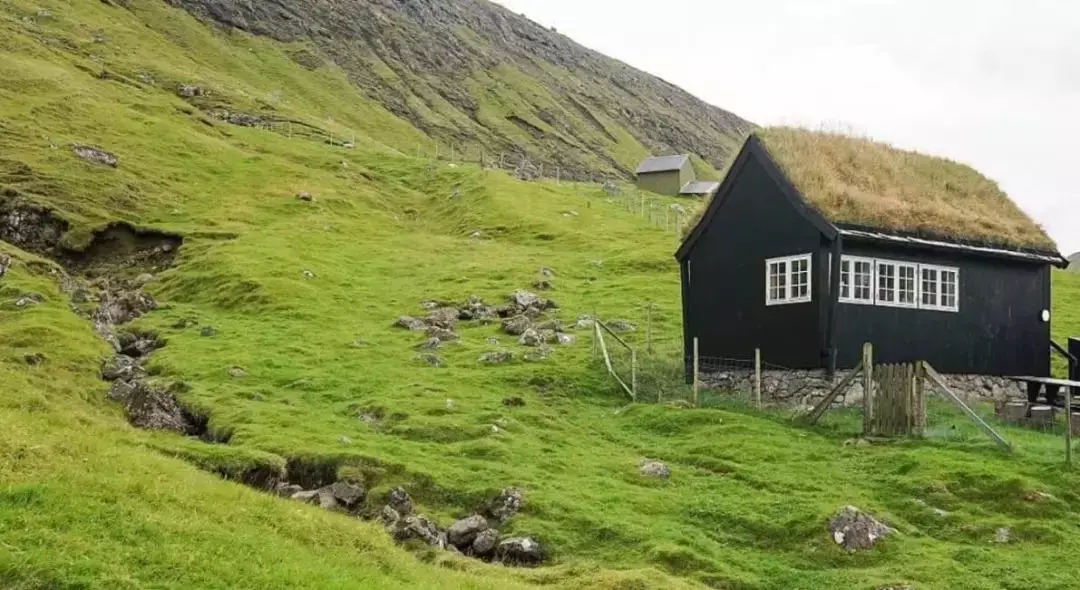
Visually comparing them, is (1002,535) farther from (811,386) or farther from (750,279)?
(750,279)

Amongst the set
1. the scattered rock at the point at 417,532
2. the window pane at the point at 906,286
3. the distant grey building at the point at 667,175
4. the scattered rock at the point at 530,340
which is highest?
the distant grey building at the point at 667,175

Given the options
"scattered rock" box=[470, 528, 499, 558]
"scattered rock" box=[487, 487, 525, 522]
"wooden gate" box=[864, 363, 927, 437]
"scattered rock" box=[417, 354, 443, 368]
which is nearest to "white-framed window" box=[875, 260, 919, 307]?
"wooden gate" box=[864, 363, 927, 437]

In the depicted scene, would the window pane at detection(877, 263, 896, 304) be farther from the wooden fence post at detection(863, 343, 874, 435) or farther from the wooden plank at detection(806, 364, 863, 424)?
the wooden fence post at detection(863, 343, 874, 435)

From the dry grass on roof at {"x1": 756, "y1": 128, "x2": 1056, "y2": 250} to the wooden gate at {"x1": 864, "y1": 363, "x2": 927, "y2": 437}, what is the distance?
697 centimetres

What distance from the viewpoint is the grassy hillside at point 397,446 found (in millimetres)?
17359

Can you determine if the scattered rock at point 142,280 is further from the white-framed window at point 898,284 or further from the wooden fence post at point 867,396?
the wooden fence post at point 867,396

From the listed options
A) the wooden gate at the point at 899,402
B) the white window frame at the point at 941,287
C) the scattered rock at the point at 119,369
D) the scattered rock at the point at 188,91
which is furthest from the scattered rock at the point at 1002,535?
the scattered rock at the point at 188,91

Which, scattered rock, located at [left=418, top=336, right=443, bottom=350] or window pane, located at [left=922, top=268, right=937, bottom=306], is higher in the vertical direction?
window pane, located at [left=922, top=268, right=937, bottom=306]

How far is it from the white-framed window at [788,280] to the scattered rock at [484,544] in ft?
54.6

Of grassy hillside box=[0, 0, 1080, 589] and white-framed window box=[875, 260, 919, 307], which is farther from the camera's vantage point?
white-framed window box=[875, 260, 919, 307]

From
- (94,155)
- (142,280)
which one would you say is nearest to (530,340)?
(142,280)

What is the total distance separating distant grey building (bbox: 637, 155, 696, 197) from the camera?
12375 cm

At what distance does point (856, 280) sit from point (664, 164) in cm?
9291

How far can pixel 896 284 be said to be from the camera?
116 feet
